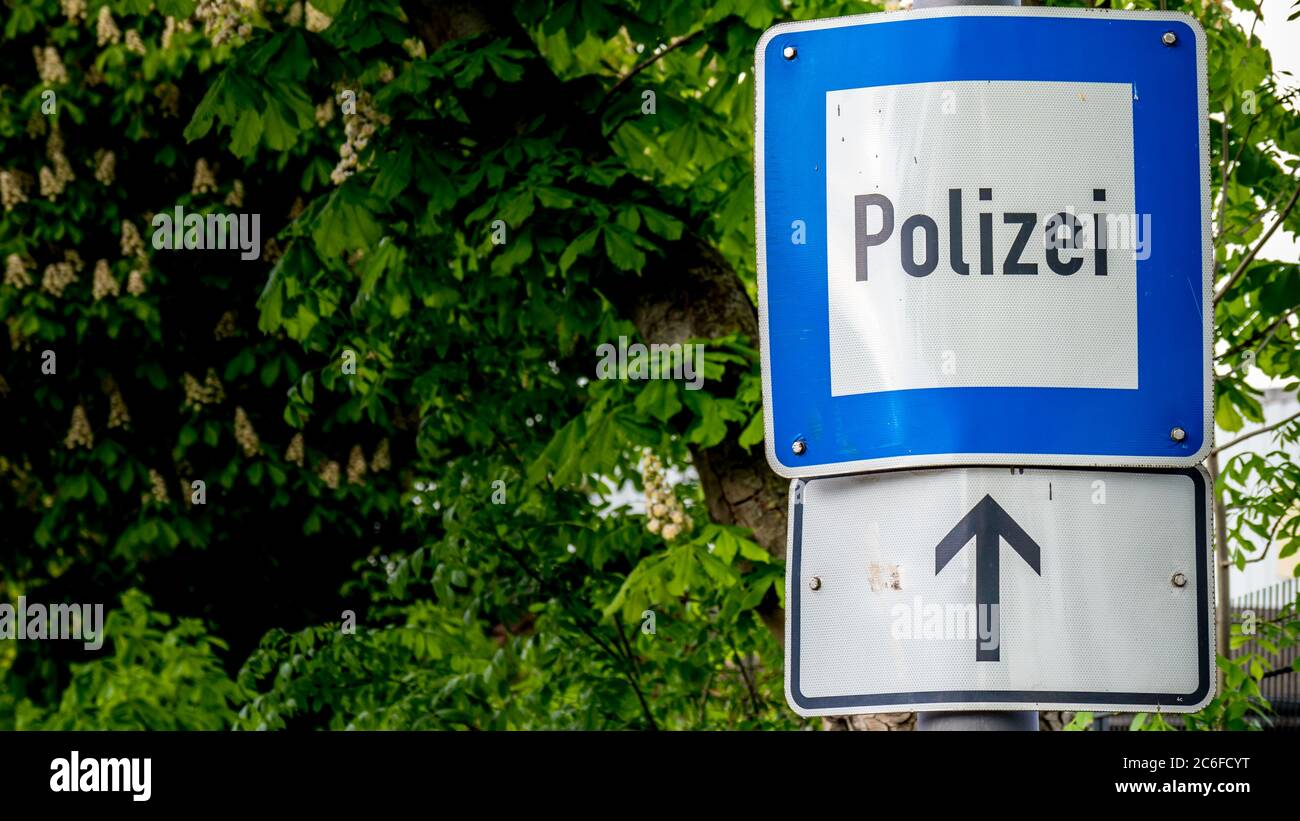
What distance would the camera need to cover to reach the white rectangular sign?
208 cm

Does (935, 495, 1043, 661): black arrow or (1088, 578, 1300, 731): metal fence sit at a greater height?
(935, 495, 1043, 661): black arrow

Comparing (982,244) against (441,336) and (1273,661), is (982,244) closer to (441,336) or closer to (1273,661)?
(441,336)

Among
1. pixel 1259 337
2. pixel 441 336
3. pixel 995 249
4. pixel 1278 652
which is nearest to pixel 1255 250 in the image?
pixel 1259 337

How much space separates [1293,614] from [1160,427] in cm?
340

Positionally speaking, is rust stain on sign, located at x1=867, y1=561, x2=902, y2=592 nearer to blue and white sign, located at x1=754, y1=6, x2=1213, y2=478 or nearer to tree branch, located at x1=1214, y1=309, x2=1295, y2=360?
blue and white sign, located at x1=754, y1=6, x2=1213, y2=478

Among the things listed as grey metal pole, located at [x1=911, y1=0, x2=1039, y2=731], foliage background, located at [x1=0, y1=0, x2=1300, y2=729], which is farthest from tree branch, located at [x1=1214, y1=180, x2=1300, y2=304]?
→ grey metal pole, located at [x1=911, y1=0, x2=1039, y2=731]

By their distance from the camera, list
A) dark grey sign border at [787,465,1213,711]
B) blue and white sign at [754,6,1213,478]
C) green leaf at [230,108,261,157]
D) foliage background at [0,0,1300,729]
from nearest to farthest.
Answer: dark grey sign border at [787,465,1213,711] → blue and white sign at [754,6,1213,478] → foliage background at [0,0,1300,729] → green leaf at [230,108,261,157]

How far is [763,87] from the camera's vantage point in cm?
229

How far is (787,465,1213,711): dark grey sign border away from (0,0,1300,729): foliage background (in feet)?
8.23

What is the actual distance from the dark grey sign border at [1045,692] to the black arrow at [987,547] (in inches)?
3.7

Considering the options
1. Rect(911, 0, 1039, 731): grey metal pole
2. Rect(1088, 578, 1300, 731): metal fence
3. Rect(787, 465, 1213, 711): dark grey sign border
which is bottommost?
Rect(1088, 578, 1300, 731): metal fence
